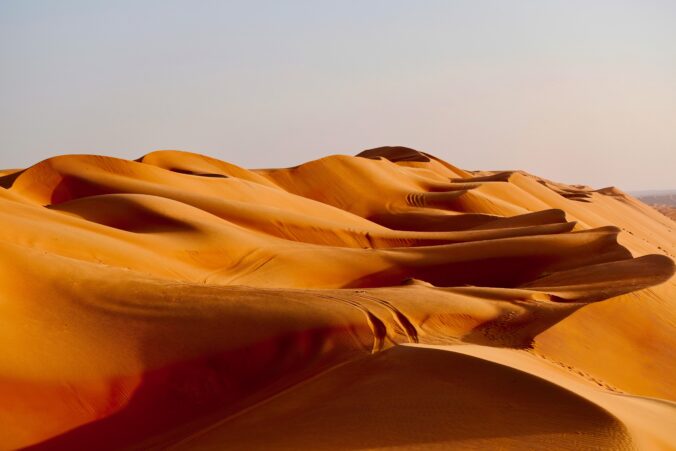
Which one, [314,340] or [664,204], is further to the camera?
[664,204]

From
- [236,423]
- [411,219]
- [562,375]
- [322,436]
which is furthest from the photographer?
[411,219]

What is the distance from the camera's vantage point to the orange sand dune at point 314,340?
14.5ft

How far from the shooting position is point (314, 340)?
19.0 feet

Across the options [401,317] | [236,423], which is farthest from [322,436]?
[401,317]

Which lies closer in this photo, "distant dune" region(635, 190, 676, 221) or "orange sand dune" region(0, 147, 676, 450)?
"orange sand dune" region(0, 147, 676, 450)

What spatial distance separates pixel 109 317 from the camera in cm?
614

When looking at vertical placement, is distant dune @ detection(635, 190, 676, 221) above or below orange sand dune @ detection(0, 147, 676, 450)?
below

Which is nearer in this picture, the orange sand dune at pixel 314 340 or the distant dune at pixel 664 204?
the orange sand dune at pixel 314 340

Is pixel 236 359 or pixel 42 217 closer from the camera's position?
pixel 236 359

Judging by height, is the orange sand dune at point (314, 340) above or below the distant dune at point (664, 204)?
above

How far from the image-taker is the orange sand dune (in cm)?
441

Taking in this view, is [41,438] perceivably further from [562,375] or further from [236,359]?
[562,375]

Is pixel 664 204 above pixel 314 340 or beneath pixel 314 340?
beneath

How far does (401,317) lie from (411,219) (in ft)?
37.7
